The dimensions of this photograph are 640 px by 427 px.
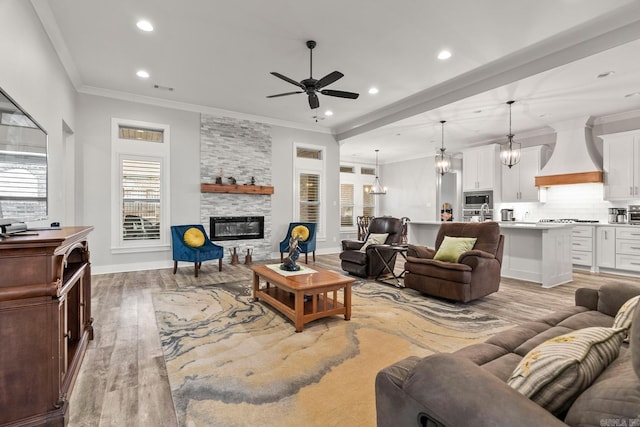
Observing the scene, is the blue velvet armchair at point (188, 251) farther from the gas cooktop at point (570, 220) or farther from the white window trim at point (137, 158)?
the gas cooktop at point (570, 220)

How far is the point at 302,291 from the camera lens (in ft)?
9.21

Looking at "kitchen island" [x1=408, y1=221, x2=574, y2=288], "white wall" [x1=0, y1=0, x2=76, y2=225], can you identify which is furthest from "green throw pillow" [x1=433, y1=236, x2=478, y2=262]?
"white wall" [x1=0, y1=0, x2=76, y2=225]

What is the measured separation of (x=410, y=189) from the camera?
10703 mm

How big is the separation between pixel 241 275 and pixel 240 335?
252cm

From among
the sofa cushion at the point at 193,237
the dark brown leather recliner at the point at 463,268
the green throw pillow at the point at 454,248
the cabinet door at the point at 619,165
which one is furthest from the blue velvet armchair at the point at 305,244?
the cabinet door at the point at 619,165

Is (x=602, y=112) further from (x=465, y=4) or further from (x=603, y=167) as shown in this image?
(x=465, y=4)

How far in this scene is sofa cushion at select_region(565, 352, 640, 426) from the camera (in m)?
0.67

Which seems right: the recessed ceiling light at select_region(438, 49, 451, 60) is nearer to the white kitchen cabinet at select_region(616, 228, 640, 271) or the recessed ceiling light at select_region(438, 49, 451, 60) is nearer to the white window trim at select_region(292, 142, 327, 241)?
the white window trim at select_region(292, 142, 327, 241)

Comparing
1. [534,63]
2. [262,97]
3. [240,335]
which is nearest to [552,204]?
[534,63]

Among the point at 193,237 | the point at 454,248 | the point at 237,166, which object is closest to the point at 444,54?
the point at 454,248

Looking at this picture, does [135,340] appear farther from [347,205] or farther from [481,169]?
[347,205]

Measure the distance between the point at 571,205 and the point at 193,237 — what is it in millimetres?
7884

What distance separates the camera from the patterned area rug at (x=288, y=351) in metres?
1.74

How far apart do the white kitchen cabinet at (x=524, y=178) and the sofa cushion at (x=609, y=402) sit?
7491 millimetres
